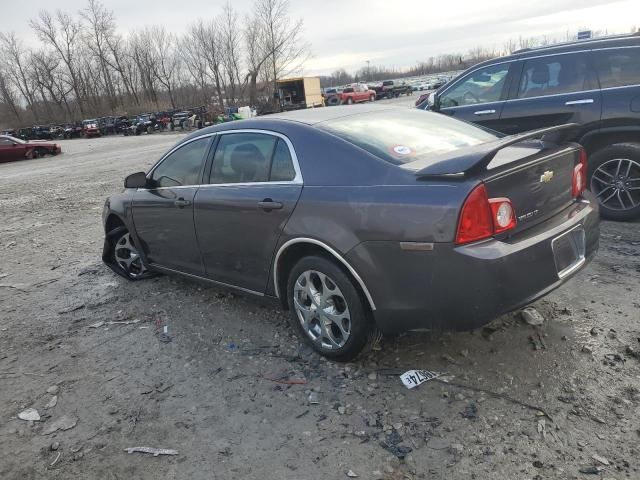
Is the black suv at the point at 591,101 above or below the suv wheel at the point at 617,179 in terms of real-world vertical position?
above

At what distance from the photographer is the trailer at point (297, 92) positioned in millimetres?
44156

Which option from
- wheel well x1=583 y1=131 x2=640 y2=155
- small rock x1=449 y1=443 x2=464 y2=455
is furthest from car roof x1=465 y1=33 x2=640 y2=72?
small rock x1=449 y1=443 x2=464 y2=455

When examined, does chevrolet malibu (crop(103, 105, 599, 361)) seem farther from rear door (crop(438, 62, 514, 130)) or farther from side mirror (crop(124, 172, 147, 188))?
rear door (crop(438, 62, 514, 130))

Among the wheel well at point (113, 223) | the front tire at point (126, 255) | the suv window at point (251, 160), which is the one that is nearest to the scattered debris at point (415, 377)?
the suv window at point (251, 160)

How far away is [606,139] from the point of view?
555cm

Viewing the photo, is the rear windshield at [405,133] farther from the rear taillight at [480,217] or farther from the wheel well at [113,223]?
the wheel well at [113,223]

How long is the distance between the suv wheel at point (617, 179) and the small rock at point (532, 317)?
2655 mm

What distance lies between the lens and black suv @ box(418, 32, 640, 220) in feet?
17.6

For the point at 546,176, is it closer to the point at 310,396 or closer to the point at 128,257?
the point at 310,396

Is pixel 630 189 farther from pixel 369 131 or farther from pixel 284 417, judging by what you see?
pixel 284 417

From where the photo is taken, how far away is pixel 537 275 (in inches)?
108

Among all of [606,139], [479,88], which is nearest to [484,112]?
[479,88]

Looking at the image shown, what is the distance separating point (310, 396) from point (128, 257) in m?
3.34

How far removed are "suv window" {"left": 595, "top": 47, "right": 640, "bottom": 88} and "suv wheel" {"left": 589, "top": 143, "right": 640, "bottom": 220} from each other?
714 mm
